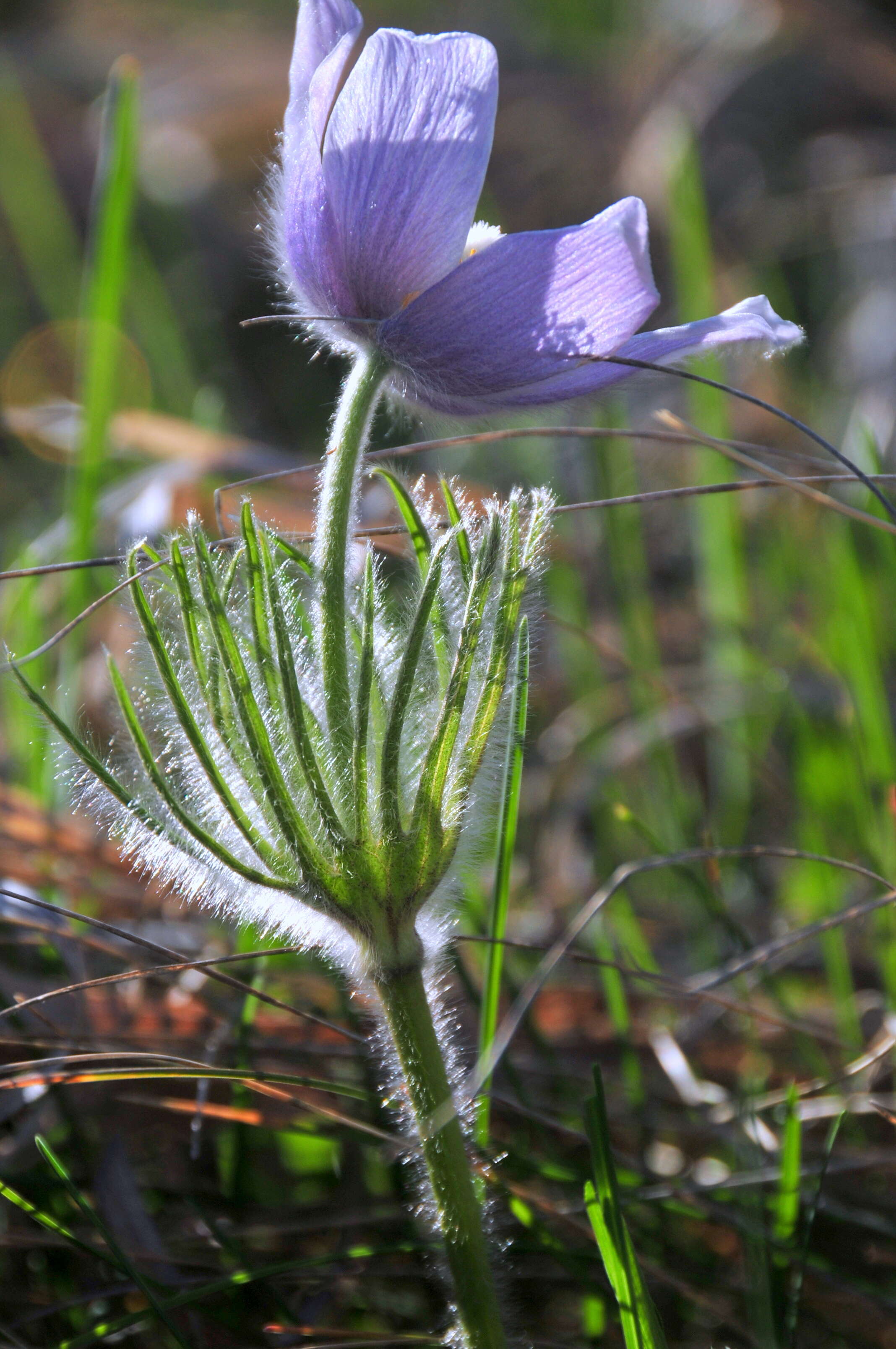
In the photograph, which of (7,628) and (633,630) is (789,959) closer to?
(633,630)

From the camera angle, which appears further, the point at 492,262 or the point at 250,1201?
the point at 250,1201

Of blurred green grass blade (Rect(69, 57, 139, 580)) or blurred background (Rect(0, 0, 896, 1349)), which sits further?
blurred green grass blade (Rect(69, 57, 139, 580))

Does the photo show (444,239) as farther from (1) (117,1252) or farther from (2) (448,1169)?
(1) (117,1252)

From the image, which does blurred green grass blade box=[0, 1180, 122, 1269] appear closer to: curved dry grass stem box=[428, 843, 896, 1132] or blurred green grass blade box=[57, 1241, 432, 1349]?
blurred green grass blade box=[57, 1241, 432, 1349]

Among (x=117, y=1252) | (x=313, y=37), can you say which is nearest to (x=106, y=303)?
(x=313, y=37)

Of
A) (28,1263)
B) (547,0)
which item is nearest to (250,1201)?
(28,1263)

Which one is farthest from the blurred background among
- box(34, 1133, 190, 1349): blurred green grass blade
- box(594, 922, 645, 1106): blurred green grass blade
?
box(34, 1133, 190, 1349): blurred green grass blade

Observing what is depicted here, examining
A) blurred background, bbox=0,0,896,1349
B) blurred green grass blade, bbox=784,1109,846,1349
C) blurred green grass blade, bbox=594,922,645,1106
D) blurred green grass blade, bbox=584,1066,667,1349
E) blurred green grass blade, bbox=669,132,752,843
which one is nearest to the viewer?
blurred green grass blade, bbox=584,1066,667,1349
